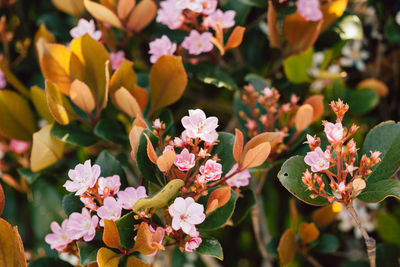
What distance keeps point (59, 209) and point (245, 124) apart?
0.65 m

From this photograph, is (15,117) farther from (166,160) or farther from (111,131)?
(166,160)

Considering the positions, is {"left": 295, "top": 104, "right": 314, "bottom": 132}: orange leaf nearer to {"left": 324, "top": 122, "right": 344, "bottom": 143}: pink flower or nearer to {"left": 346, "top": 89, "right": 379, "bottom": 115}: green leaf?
{"left": 324, "top": 122, "right": 344, "bottom": 143}: pink flower

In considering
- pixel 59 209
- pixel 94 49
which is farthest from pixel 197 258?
pixel 94 49

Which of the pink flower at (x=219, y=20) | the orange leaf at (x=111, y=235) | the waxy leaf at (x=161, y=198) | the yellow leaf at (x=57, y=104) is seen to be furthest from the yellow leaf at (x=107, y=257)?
the pink flower at (x=219, y=20)

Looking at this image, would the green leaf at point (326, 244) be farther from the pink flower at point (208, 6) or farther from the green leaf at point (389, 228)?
the pink flower at point (208, 6)

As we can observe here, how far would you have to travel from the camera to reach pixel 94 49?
3.24 ft

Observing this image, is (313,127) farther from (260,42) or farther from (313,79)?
(260,42)

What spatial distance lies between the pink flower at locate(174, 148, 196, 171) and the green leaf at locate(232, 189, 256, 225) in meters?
0.26

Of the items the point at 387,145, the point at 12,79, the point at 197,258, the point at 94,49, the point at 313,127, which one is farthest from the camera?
the point at 197,258

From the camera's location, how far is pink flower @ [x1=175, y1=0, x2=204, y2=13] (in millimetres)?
957

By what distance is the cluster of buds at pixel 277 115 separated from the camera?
3.18 ft

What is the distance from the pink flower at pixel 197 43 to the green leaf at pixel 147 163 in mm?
320

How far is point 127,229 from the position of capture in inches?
31.9

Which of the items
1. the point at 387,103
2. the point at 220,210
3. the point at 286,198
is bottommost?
the point at 286,198
